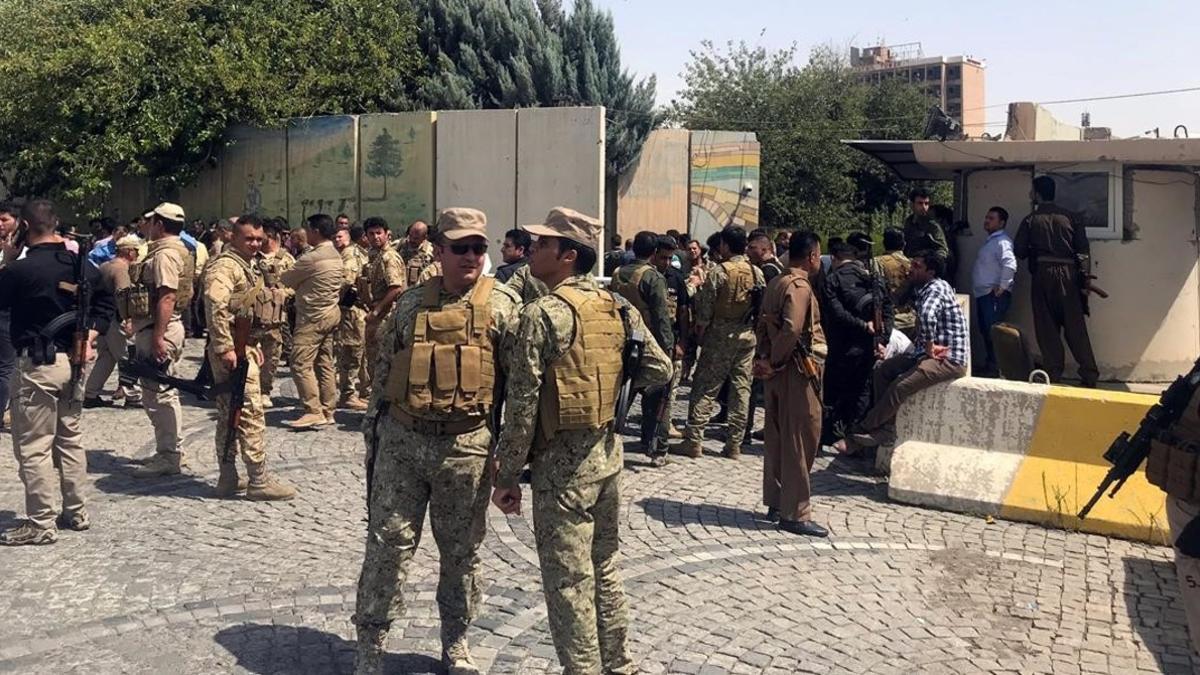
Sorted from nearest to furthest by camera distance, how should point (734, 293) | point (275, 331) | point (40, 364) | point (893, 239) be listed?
point (40, 364), point (734, 293), point (275, 331), point (893, 239)

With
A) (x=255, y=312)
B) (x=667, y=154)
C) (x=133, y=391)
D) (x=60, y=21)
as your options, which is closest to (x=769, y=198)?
(x=667, y=154)

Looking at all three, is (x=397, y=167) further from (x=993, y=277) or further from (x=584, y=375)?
(x=584, y=375)

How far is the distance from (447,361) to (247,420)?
130 inches

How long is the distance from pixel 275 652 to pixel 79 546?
206cm

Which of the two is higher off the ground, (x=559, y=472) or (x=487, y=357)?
(x=487, y=357)

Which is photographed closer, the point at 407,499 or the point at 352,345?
the point at 407,499

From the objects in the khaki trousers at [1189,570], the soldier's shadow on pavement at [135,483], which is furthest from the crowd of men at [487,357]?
the khaki trousers at [1189,570]

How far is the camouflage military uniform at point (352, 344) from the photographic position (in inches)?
408

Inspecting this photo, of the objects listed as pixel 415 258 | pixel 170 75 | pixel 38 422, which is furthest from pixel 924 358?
pixel 170 75

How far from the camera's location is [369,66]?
65.9 feet

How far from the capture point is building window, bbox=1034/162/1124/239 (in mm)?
10742

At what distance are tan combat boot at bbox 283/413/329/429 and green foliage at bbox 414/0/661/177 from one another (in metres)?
11.0

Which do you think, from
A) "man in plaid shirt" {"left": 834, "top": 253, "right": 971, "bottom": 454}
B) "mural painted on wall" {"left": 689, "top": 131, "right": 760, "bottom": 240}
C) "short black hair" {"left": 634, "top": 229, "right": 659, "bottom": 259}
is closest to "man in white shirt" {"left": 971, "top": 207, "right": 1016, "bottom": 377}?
"man in plaid shirt" {"left": 834, "top": 253, "right": 971, "bottom": 454}

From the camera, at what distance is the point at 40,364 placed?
6.14m
